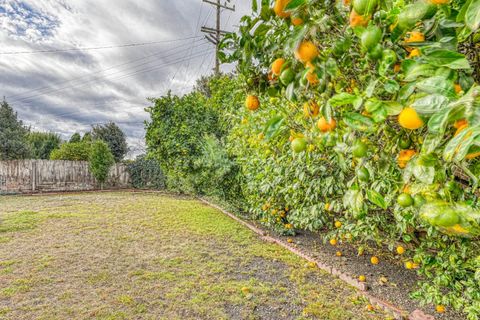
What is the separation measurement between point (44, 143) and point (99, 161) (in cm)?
1203

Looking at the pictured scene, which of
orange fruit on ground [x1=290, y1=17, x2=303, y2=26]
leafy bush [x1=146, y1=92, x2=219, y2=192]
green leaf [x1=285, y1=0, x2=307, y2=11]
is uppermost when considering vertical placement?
leafy bush [x1=146, y1=92, x2=219, y2=192]

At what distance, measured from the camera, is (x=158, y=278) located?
2.79 m

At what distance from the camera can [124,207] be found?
7195 mm

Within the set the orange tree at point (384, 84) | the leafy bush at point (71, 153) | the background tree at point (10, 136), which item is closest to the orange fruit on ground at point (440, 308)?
the orange tree at point (384, 84)

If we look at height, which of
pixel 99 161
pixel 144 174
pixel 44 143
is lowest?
pixel 144 174

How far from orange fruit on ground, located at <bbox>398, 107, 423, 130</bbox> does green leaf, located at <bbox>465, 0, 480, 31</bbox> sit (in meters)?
0.17

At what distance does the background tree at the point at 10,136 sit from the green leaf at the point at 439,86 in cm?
1774

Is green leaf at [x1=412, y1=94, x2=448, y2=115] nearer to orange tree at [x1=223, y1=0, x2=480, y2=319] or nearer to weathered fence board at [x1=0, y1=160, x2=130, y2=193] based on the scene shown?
orange tree at [x1=223, y1=0, x2=480, y2=319]

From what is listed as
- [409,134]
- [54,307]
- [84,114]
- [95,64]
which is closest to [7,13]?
[54,307]

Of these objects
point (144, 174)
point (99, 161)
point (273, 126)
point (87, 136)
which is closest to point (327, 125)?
point (273, 126)

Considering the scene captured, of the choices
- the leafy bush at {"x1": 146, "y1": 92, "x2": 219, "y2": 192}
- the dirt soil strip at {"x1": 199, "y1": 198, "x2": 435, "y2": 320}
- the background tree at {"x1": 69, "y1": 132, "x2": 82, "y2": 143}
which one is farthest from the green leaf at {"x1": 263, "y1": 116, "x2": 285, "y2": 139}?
the background tree at {"x1": 69, "y1": 132, "x2": 82, "y2": 143}

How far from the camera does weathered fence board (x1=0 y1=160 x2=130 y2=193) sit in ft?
35.4

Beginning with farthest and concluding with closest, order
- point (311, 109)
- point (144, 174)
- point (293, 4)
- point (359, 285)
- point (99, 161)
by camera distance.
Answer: point (144, 174) < point (99, 161) < point (359, 285) < point (311, 109) < point (293, 4)

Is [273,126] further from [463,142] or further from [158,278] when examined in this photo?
[158,278]
